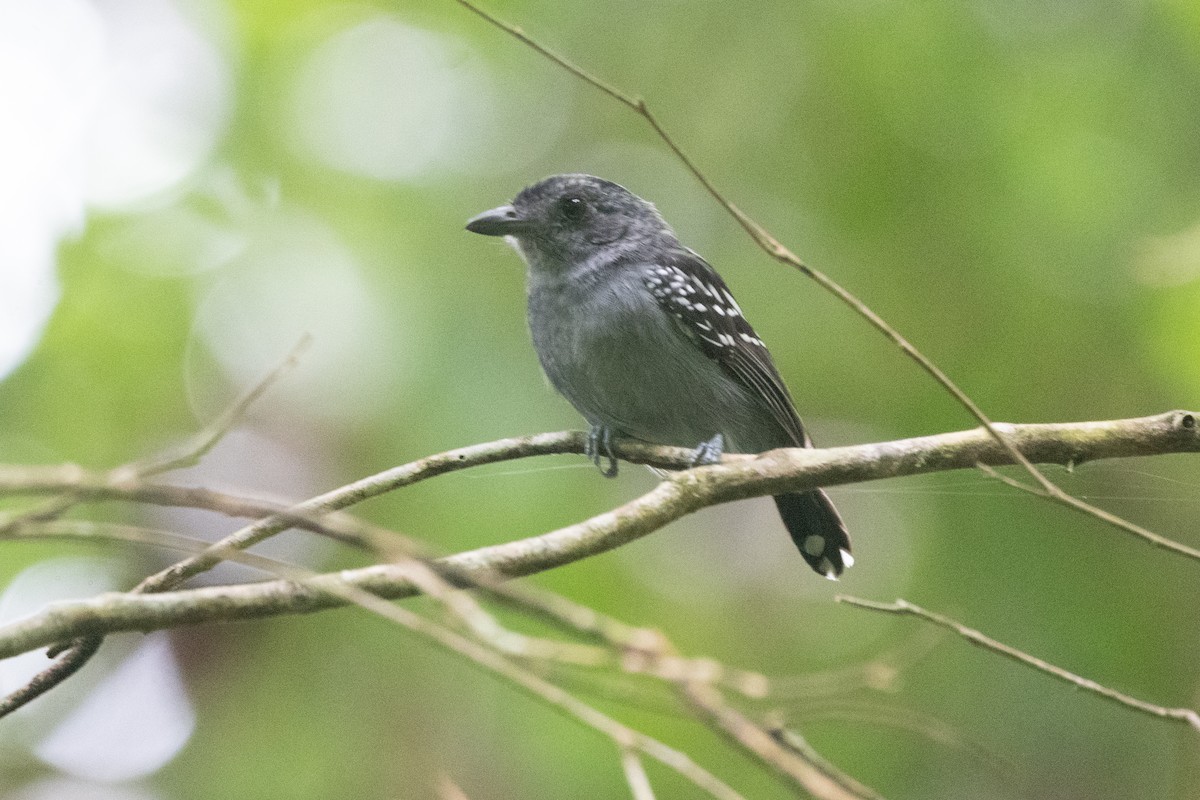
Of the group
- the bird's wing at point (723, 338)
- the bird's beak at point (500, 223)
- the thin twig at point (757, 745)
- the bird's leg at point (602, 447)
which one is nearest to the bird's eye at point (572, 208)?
the bird's beak at point (500, 223)

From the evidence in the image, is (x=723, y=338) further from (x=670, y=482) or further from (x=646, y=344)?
(x=670, y=482)

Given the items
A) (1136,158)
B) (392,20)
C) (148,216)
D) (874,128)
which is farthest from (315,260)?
(1136,158)

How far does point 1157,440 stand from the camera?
266cm

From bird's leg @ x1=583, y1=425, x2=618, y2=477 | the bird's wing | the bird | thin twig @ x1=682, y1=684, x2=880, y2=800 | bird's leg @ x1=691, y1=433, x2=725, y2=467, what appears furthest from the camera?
the bird's wing

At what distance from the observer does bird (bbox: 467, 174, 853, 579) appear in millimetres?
4258

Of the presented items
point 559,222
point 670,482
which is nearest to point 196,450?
point 670,482

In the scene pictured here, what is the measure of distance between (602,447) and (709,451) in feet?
1.22

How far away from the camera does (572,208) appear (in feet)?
15.7

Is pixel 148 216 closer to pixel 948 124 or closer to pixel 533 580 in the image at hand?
pixel 533 580

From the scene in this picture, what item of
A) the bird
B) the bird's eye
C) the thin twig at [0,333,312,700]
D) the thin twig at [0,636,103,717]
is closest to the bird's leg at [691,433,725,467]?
the bird

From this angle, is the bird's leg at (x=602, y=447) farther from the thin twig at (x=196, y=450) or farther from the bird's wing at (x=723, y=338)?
the thin twig at (x=196, y=450)

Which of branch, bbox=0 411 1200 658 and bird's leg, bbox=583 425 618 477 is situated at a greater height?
bird's leg, bbox=583 425 618 477

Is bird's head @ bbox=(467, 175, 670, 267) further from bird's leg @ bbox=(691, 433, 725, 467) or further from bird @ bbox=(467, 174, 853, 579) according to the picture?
bird's leg @ bbox=(691, 433, 725, 467)

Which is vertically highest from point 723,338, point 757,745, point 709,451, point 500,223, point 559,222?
point 559,222
